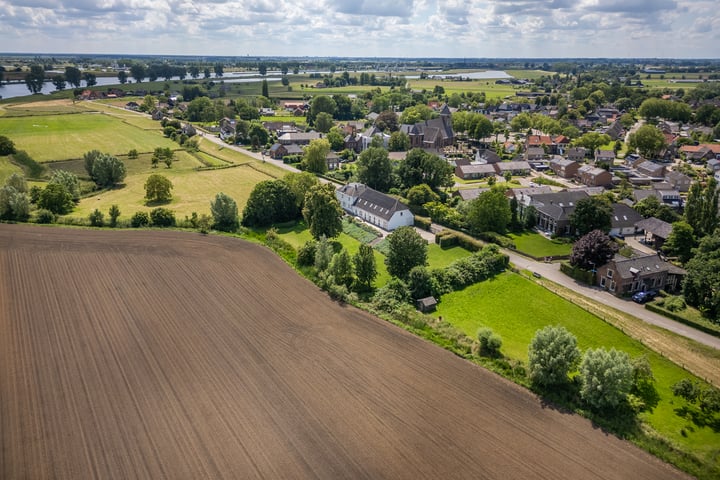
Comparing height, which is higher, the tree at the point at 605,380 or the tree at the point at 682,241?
the tree at the point at 682,241

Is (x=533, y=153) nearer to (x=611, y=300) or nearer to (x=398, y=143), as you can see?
(x=398, y=143)

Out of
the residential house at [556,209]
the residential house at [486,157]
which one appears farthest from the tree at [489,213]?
the residential house at [486,157]

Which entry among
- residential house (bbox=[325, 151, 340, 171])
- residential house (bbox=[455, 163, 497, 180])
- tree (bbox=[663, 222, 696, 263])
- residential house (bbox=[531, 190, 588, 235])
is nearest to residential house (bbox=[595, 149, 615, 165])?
residential house (bbox=[455, 163, 497, 180])

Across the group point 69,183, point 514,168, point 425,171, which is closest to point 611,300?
point 425,171

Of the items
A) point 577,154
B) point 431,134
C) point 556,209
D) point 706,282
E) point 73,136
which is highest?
point 431,134

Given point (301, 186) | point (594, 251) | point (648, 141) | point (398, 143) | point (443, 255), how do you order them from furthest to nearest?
point (398, 143)
point (648, 141)
point (301, 186)
point (443, 255)
point (594, 251)

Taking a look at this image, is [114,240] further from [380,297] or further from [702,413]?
[702,413]

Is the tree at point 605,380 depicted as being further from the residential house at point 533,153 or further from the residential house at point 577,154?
the residential house at point 533,153
